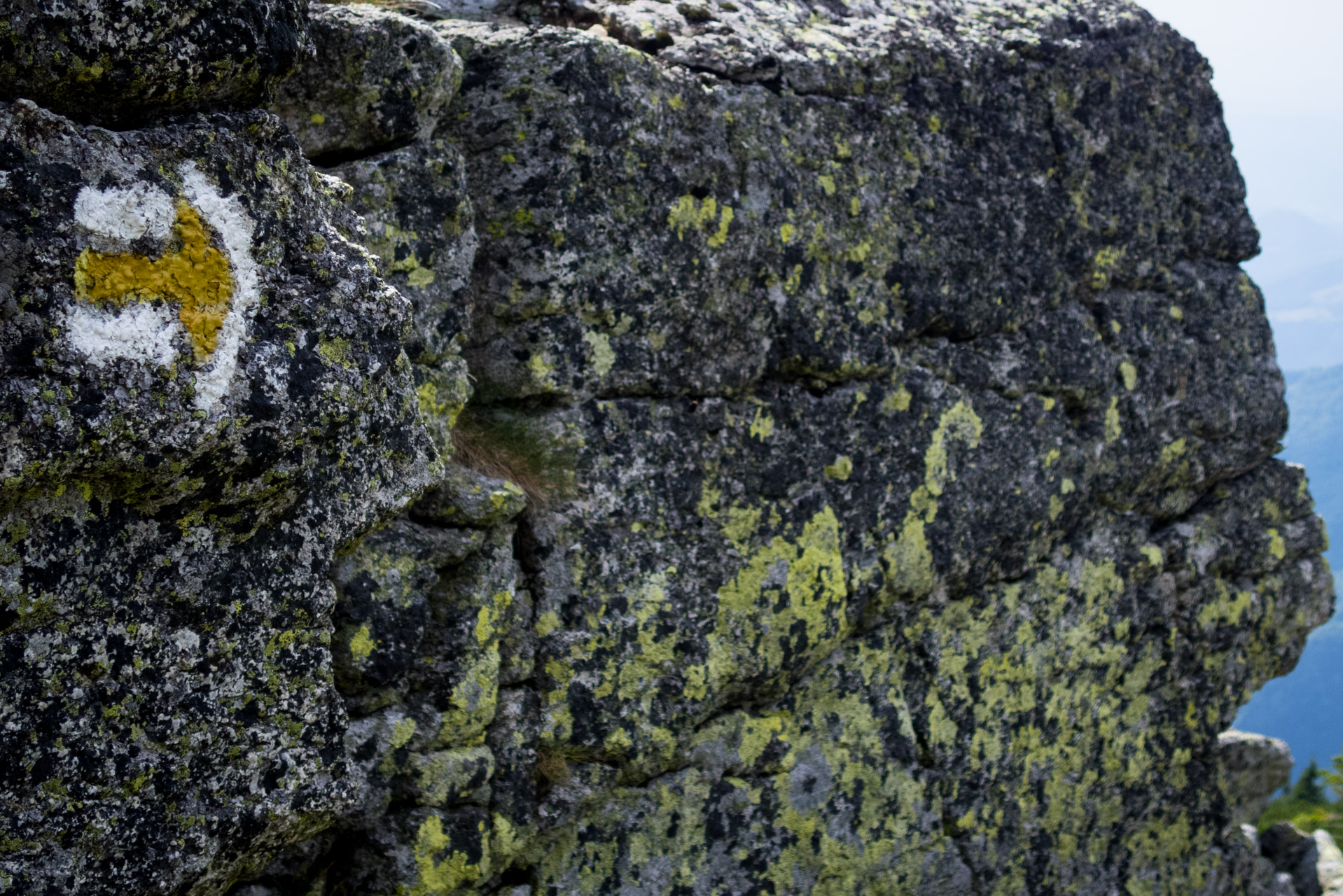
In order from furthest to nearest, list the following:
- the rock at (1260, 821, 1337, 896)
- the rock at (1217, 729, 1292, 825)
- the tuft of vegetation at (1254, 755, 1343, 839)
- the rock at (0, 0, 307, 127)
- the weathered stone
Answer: the tuft of vegetation at (1254, 755, 1343, 839) < the rock at (1260, 821, 1337, 896) < the rock at (1217, 729, 1292, 825) < the weathered stone < the rock at (0, 0, 307, 127)

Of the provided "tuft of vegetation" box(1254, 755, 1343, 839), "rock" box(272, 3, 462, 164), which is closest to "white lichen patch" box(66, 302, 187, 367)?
"rock" box(272, 3, 462, 164)

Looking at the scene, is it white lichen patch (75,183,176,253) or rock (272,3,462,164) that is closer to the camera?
white lichen patch (75,183,176,253)

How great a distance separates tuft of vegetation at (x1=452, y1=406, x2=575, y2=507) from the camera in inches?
222

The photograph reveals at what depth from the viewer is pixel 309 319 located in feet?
12.3

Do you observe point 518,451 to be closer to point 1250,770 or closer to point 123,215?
point 123,215

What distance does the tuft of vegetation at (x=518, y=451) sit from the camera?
5637 millimetres

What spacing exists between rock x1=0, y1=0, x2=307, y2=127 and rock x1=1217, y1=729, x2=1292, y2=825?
30.7 ft

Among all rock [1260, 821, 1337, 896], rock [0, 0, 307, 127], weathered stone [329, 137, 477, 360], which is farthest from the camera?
rock [1260, 821, 1337, 896]

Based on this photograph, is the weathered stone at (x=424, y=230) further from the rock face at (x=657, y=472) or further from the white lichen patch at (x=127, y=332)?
the white lichen patch at (x=127, y=332)

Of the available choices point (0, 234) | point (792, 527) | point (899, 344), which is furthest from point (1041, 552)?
point (0, 234)

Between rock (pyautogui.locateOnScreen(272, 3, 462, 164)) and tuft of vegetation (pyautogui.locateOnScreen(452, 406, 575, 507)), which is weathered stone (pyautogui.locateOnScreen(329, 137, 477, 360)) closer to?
rock (pyautogui.locateOnScreen(272, 3, 462, 164))

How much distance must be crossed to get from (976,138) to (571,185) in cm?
365

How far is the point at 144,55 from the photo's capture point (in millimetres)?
3281

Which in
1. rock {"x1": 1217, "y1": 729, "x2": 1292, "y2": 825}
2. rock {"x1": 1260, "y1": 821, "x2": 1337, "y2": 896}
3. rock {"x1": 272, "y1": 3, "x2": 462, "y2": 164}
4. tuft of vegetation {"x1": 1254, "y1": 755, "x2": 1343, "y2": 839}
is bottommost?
tuft of vegetation {"x1": 1254, "y1": 755, "x2": 1343, "y2": 839}
